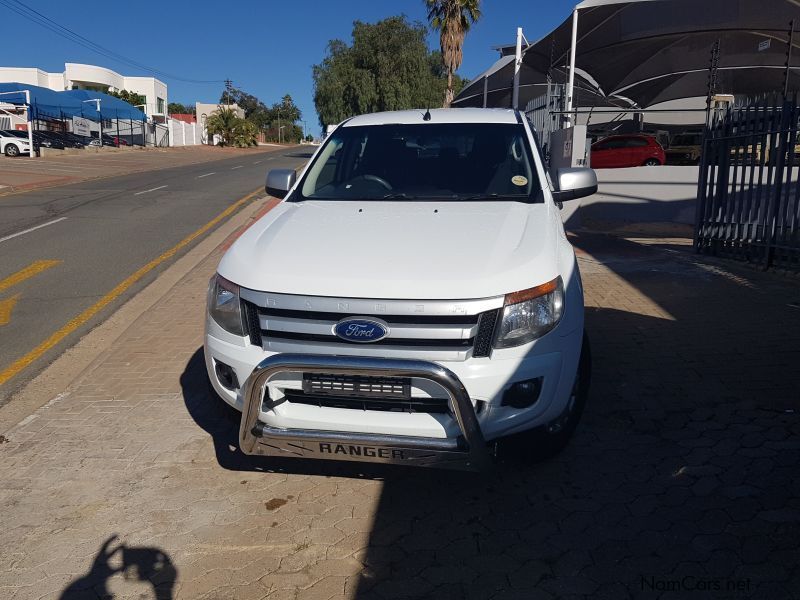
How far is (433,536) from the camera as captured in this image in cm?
321

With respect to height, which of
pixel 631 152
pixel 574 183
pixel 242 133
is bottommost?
pixel 574 183

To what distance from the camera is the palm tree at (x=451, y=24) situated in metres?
31.8

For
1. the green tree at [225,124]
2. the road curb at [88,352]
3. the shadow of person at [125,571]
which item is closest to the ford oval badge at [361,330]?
the shadow of person at [125,571]

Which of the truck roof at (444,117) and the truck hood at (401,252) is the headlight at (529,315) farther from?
the truck roof at (444,117)

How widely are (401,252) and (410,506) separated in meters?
1.25

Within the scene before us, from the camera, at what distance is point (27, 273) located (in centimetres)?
872

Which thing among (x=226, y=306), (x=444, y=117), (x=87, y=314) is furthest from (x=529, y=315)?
(x=87, y=314)

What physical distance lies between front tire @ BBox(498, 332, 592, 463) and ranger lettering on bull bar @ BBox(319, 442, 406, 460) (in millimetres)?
498

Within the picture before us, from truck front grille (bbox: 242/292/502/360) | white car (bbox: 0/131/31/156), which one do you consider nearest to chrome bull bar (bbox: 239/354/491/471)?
truck front grille (bbox: 242/292/502/360)

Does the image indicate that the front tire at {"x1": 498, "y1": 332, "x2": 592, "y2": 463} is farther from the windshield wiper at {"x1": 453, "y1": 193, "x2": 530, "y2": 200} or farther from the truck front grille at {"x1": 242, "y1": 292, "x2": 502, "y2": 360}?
the windshield wiper at {"x1": 453, "y1": 193, "x2": 530, "y2": 200}

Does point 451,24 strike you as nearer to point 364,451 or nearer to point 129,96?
point 364,451

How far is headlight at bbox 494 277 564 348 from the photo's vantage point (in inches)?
122

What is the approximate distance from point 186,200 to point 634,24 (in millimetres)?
11166

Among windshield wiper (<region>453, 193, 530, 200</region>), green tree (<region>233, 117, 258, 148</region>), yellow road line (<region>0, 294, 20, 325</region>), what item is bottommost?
yellow road line (<region>0, 294, 20, 325</region>)
